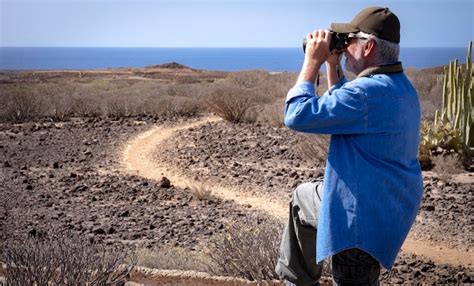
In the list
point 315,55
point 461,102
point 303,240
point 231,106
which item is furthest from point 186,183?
point 315,55

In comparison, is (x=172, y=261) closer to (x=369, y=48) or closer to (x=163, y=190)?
(x=369, y=48)

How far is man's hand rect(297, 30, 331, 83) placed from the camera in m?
2.80

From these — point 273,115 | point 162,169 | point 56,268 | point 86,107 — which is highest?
point 56,268

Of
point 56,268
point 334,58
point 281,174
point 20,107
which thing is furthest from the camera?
point 20,107

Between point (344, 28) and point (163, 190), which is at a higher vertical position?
point (344, 28)

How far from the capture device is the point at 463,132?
10.7 m

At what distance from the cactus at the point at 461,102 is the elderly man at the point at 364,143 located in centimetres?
785

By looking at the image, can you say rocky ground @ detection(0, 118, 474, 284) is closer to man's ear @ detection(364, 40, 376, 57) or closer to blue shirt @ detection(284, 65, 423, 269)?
blue shirt @ detection(284, 65, 423, 269)

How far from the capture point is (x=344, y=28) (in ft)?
9.20

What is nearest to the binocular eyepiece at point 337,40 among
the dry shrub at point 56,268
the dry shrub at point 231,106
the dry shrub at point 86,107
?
the dry shrub at point 56,268

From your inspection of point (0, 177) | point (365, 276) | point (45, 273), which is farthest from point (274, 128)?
point (365, 276)

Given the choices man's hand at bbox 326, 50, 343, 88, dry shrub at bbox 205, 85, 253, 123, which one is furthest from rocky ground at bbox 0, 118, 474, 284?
man's hand at bbox 326, 50, 343, 88

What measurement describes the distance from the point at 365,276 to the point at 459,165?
7409 millimetres

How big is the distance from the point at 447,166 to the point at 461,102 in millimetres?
1843
